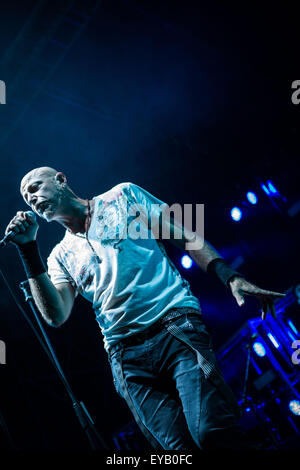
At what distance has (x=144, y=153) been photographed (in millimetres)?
6074

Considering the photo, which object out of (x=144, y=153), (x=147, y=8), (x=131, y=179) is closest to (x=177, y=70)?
(x=147, y=8)

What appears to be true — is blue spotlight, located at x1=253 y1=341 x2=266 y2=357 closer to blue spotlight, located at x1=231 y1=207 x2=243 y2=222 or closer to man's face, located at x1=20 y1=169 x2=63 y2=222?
blue spotlight, located at x1=231 y1=207 x2=243 y2=222

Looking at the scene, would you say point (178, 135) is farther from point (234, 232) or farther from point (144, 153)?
point (234, 232)

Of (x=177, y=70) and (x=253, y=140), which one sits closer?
(x=177, y=70)

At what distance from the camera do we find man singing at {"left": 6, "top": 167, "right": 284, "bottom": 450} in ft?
5.36

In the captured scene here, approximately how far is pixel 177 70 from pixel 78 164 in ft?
6.12

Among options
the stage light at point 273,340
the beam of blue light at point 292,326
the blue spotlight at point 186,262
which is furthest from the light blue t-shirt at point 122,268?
the blue spotlight at point 186,262

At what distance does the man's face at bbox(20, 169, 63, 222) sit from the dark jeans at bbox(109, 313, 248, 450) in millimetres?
908

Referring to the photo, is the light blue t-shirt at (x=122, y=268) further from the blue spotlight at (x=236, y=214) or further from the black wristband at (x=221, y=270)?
the blue spotlight at (x=236, y=214)

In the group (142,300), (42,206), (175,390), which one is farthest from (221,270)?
(42,206)

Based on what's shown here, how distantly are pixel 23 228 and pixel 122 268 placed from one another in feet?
1.74

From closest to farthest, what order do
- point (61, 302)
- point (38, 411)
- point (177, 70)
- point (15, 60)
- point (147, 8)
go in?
1. point (61, 302)
2. point (15, 60)
3. point (147, 8)
4. point (177, 70)
5. point (38, 411)

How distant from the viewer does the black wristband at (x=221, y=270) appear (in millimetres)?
1814
